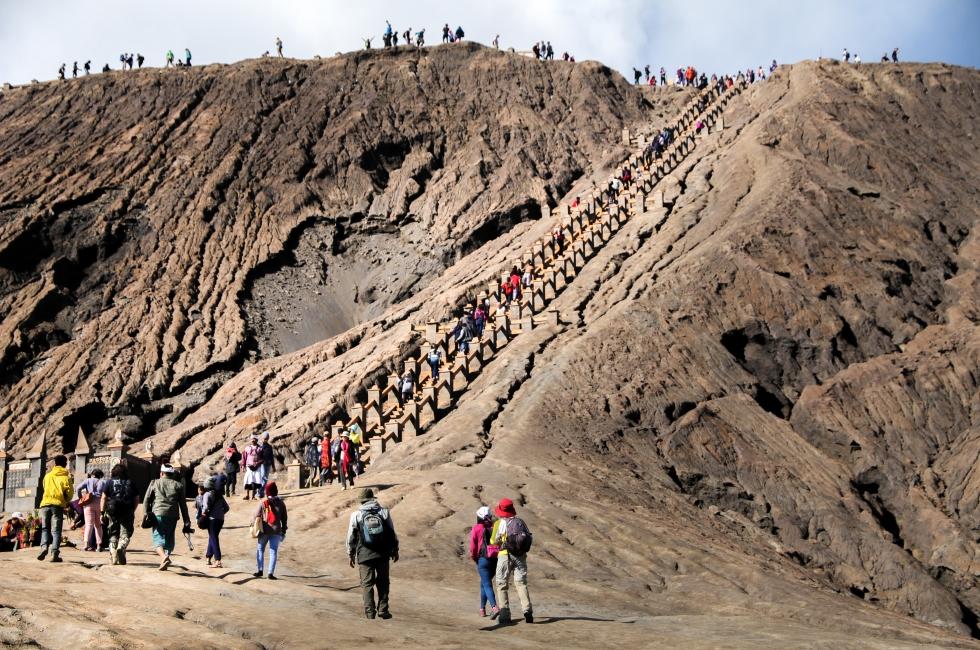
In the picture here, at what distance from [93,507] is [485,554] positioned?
613 centimetres

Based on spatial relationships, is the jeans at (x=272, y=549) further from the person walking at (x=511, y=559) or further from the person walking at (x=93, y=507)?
the person walking at (x=511, y=559)

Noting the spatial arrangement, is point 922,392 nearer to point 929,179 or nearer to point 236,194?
point 929,179

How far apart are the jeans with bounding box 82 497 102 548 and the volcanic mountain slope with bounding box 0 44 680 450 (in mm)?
24306

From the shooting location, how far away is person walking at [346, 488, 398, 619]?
41.8 ft

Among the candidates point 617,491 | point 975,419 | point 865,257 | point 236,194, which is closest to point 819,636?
point 617,491

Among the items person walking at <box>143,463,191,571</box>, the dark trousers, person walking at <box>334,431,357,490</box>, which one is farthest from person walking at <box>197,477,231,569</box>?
person walking at <box>334,431,357,490</box>

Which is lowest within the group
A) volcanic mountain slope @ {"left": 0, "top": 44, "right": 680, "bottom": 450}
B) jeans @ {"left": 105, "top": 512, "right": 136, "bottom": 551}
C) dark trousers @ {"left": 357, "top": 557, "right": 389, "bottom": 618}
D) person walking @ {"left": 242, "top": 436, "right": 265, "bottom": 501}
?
dark trousers @ {"left": 357, "top": 557, "right": 389, "bottom": 618}

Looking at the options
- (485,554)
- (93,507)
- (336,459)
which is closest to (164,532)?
(93,507)

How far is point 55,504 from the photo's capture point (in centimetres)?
1526

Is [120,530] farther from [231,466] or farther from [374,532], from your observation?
[231,466]

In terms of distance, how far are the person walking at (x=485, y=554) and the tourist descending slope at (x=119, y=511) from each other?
4469 mm

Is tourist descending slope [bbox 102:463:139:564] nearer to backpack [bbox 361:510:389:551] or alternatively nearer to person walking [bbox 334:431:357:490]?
backpack [bbox 361:510:389:551]

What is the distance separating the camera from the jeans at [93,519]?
16.5 meters

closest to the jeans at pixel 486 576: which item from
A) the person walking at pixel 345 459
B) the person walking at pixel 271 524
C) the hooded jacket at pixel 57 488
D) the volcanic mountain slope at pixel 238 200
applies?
the person walking at pixel 271 524
